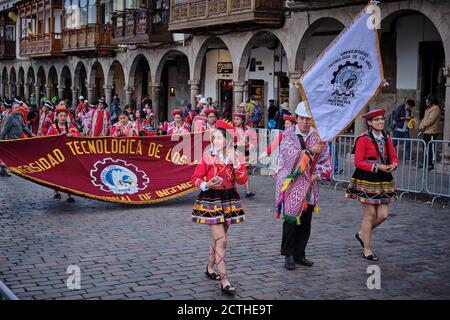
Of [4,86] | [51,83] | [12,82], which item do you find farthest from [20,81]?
[51,83]

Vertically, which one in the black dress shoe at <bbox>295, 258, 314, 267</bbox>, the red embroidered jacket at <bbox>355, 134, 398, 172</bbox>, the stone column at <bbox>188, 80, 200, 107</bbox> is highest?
the stone column at <bbox>188, 80, 200, 107</bbox>

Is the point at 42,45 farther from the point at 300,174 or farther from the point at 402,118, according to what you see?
the point at 300,174

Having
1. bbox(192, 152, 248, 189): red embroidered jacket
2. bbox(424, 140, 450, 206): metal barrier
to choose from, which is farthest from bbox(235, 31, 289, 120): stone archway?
bbox(192, 152, 248, 189): red embroidered jacket

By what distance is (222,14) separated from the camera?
70.2ft

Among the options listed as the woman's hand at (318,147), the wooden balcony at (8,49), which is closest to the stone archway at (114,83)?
the wooden balcony at (8,49)

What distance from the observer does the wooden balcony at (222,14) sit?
19.8 meters

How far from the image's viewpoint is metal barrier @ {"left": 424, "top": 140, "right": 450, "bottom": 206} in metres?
11.9

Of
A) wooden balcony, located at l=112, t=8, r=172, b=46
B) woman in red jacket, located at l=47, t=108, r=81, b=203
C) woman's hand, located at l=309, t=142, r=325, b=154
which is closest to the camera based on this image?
woman's hand, located at l=309, t=142, r=325, b=154

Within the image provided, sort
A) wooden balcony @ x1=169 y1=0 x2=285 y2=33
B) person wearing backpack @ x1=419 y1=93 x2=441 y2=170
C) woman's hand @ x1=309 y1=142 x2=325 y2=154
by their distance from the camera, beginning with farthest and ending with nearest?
wooden balcony @ x1=169 y1=0 x2=285 y2=33 < person wearing backpack @ x1=419 y1=93 x2=441 y2=170 < woman's hand @ x1=309 y1=142 x2=325 y2=154

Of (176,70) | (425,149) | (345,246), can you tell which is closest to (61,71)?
(176,70)

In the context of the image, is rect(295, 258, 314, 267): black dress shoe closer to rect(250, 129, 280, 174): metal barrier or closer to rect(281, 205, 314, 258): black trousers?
rect(281, 205, 314, 258): black trousers

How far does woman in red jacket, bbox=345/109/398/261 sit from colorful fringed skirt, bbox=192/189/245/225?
1.95m

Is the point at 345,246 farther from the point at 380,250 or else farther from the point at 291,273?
the point at 291,273

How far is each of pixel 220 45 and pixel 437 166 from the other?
17.0 m
